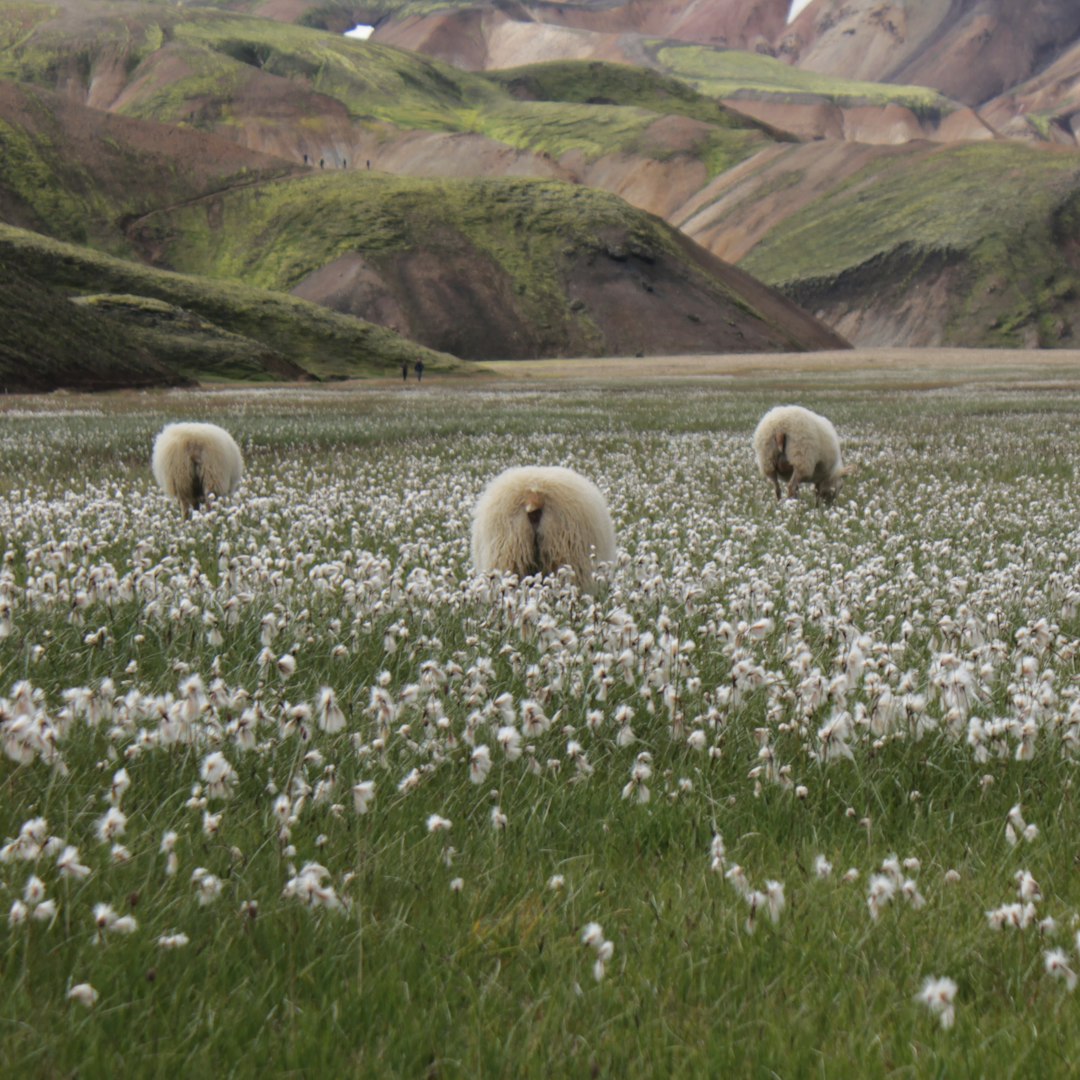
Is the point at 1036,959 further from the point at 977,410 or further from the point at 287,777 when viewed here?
the point at 977,410

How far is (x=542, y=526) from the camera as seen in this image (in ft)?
27.3

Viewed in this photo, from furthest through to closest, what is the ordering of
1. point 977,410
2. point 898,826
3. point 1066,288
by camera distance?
point 1066,288 → point 977,410 → point 898,826

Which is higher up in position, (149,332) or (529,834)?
(149,332)

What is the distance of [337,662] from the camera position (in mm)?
5508

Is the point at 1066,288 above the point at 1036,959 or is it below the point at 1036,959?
above

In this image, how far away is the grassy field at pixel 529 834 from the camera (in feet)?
8.57

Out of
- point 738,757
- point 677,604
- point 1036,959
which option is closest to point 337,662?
point 738,757

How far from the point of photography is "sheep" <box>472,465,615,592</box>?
8320mm

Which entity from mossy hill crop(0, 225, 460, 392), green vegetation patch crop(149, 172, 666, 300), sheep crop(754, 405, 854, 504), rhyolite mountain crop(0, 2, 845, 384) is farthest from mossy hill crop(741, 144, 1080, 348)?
sheep crop(754, 405, 854, 504)

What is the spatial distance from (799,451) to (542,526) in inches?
314

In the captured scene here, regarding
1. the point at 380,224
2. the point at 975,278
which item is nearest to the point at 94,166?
the point at 380,224

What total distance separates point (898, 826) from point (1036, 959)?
1.13 m

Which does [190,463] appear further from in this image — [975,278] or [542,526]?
[975,278]

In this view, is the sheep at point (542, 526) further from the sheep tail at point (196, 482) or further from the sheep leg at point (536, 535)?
the sheep tail at point (196, 482)
